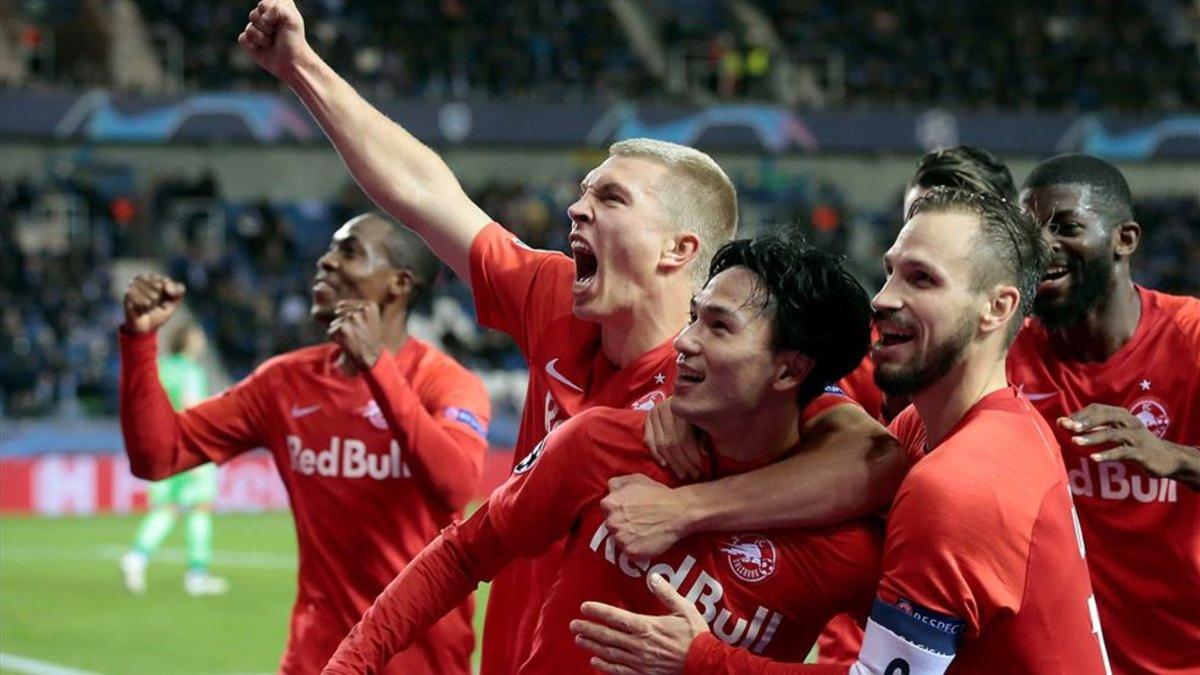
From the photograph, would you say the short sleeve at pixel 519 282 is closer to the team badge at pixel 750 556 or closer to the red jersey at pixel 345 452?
the red jersey at pixel 345 452

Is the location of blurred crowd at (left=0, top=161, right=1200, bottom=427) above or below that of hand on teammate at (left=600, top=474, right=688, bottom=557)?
Answer: above

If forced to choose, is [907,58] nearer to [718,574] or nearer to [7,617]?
[7,617]

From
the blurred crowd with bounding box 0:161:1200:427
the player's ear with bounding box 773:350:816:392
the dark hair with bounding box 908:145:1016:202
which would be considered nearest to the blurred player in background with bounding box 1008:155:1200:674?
the dark hair with bounding box 908:145:1016:202

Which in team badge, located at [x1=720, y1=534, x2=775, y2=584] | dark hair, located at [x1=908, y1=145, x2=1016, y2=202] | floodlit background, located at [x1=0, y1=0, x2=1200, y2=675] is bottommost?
team badge, located at [x1=720, y1=534, x2=775, y2=584]

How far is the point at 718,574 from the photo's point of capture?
3574 millimetres

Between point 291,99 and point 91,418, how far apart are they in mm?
7794

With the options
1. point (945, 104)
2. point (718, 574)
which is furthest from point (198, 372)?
point (945, 104)

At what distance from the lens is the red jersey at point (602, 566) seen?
3.55 m

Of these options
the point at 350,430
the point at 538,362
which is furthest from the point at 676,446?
the point at 350,430

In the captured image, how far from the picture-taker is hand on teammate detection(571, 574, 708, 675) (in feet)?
11.2

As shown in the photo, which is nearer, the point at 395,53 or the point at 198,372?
the point at 198,372

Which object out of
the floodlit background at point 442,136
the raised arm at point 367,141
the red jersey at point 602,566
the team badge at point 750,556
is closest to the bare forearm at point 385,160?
the raised arm at point 367,141

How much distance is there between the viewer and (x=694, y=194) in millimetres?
4434

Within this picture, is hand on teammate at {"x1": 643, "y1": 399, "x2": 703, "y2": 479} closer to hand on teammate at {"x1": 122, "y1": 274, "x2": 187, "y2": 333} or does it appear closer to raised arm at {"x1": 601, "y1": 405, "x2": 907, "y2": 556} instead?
raised arm at {"x1": 601, "y1": 405, "x2": 907, "y2": 556}
